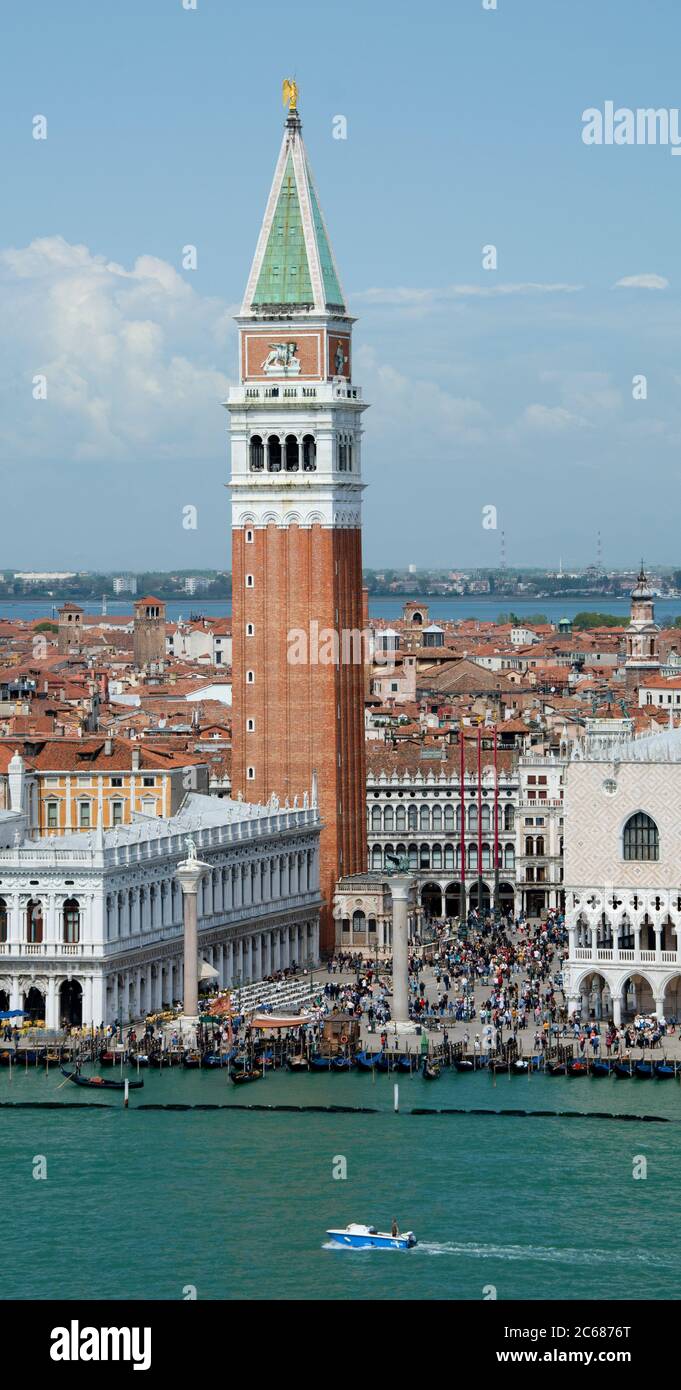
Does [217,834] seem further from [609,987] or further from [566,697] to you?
[566,697]

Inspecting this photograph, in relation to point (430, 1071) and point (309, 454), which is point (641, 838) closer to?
point (430, 1071)

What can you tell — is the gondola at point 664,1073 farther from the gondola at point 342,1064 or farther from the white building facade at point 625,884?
the gondola at point 342,1064

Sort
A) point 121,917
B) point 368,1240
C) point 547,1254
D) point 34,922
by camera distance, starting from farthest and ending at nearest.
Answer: point 121,917 < point 34,922 < point 547,1254 < point 368,1240

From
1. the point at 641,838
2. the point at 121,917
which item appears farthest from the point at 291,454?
the point at 121,917

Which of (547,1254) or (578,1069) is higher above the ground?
(578,1069)

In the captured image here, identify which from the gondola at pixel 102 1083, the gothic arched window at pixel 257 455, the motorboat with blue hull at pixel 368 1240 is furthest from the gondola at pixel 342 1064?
the gothic arched window at pixel 257 455

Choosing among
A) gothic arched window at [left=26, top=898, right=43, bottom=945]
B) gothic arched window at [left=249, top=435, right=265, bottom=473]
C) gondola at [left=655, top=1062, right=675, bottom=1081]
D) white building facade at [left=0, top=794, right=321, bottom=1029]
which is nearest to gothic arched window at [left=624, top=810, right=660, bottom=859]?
gondola at [left=655, top=1062, right=675, bottom=1081]

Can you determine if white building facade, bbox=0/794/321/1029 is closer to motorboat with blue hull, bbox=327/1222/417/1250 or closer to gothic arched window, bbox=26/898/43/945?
gothic arched window, bbox=26/898/43/945
